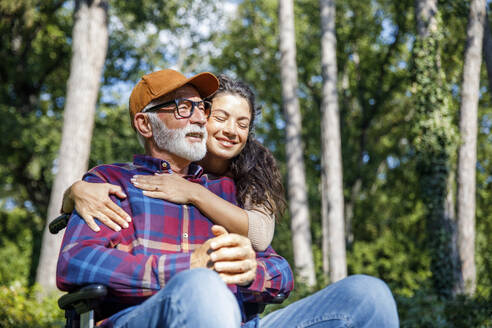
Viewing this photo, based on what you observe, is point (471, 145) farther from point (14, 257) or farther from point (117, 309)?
point (14, 257)

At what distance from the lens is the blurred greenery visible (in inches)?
589

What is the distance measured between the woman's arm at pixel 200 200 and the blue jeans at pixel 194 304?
1.86 ft

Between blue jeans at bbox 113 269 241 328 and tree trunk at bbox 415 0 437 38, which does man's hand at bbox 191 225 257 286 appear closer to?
blue jeans at bbox 113 269 241 328

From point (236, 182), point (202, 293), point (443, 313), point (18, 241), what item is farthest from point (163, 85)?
point (18, 241)

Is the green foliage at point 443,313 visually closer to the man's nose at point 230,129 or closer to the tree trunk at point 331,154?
the man's nose at point 230,129

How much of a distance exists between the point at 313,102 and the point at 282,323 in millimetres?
19252

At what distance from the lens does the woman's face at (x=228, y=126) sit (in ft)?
7.99

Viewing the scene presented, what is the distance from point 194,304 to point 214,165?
121 cm

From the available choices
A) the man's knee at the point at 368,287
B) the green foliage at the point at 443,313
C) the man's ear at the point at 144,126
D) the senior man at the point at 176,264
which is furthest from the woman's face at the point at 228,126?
the green foliage at the point at 443,313

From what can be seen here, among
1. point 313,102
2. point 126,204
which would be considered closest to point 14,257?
point 313,102

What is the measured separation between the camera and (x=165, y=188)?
1.92 metres

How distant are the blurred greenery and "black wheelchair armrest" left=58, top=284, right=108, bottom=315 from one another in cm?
1114

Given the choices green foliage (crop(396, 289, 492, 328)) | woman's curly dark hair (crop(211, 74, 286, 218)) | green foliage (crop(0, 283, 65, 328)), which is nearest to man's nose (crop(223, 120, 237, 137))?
woman's curly dark hair (crop(211, 74, 286, 218))

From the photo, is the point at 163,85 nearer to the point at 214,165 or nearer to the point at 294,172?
the point at 214,165
